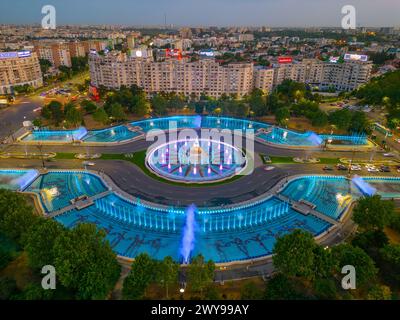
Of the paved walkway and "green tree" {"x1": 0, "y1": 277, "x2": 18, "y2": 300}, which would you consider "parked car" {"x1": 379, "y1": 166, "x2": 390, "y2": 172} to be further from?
"green tree" {"x1": 0, "y1": 277, "x2": 18, "y2": 300}

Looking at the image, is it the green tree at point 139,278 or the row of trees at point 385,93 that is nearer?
the green tree at point 139,278

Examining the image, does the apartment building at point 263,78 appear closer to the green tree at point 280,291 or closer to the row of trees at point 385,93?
the row of trees at point 385,93

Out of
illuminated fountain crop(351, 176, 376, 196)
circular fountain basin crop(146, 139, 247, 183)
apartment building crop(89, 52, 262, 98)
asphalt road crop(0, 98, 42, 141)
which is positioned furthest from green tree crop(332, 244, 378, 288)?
apartment building crop(89, 52, 262, 98)

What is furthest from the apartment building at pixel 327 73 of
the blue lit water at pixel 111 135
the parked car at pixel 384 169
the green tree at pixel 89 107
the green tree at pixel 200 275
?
the green tree at pixel 200 275

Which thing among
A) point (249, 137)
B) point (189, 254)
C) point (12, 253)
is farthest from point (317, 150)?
point (12, 253)
